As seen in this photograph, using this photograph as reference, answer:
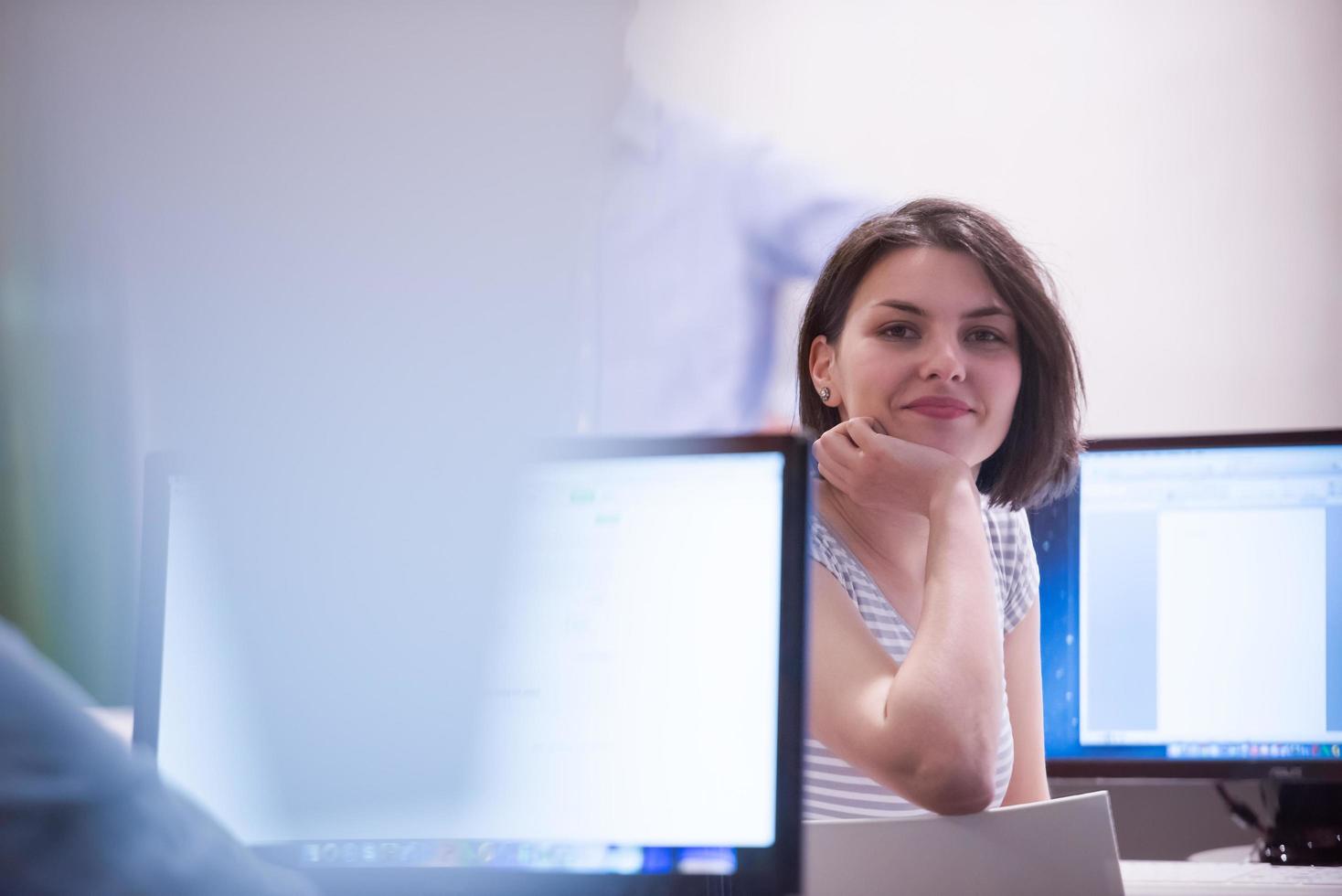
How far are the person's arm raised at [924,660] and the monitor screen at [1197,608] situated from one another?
26 centimetres

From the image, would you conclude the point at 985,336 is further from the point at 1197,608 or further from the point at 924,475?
the point at 1197,608

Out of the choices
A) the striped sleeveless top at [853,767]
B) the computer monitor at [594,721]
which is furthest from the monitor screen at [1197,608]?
the computer monitor at [594,721]

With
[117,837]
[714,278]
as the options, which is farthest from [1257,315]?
[117,837]

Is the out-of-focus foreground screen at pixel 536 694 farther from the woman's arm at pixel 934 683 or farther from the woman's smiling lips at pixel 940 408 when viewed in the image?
the woman's smiling lips at pixel 940 408

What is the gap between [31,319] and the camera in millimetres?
1953

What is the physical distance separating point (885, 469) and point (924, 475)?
0.10 feet

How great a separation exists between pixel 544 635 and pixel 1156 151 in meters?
1.15

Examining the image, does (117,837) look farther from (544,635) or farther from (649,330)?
(649,330)

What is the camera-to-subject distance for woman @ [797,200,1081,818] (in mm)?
728

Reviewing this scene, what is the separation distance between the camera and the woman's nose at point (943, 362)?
0.88m

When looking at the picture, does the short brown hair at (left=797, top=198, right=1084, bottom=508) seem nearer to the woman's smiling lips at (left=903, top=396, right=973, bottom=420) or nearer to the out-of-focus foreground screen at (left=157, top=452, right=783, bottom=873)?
the woman's smiling lips at (left=903, top=396, right=973, bottom=420)

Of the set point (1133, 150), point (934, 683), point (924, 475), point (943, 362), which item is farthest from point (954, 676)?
point (1133, 150)

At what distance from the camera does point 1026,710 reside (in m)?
0.96

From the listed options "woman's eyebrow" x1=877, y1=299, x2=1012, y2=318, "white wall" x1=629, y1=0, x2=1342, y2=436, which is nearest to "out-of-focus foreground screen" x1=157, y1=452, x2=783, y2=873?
"woman's eyebrow" x1=877, y1=299, x2=1012, y2=318
